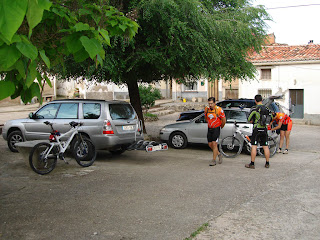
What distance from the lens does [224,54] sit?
11930 mm

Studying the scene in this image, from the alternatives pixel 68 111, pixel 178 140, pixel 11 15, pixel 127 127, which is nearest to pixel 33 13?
pixel 11 15

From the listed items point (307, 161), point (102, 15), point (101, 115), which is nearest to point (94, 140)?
point (101, 115)

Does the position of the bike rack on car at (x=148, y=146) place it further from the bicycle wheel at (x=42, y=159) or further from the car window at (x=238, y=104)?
the car window at (x=238, y=104)

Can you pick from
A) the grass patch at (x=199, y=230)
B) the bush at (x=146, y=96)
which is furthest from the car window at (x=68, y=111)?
the bush at (x=146, y=96)

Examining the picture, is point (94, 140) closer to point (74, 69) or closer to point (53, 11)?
point (74, 69)

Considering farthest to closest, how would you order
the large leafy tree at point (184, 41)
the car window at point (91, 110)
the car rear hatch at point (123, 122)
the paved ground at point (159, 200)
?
the large leafy tree at point (184, 41) → the car window at point (91, 110) → the car rear hatch at point (123, 122) → the paved ground at point (159, 200)

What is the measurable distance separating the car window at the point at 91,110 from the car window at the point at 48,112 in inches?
42.6

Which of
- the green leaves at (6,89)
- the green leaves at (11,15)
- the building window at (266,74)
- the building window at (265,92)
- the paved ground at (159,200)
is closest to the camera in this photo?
the green leaves at (11,15)

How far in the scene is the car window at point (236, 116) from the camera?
11.8 m

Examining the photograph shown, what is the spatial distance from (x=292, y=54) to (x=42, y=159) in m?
23.6

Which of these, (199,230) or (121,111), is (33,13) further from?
(121,111)

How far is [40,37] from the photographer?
188 inches

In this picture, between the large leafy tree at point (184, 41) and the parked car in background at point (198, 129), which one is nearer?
the large leafy tree at point (184, 41)

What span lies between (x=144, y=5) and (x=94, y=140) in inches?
164
